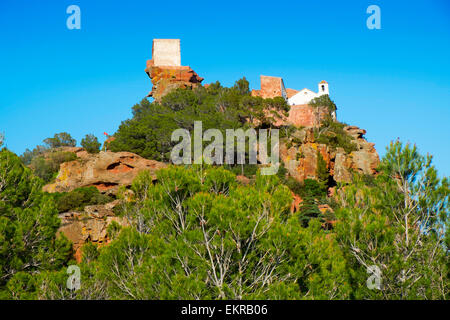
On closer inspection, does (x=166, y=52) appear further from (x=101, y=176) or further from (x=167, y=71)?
(x=101, y=176)

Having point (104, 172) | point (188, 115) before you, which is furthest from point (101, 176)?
point (188, 115)

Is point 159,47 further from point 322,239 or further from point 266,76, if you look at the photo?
point 322,239

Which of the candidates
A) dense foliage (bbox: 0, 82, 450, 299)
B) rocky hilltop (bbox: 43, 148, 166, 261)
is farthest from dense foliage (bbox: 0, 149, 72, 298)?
rocky hilltop (bbox: 43, 148, 166, 261)

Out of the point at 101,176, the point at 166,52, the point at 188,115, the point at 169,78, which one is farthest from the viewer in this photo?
the point at 166,52

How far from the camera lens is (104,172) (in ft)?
107

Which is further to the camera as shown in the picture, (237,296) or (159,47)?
(159,47)

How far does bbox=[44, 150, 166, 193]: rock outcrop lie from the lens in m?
31.9

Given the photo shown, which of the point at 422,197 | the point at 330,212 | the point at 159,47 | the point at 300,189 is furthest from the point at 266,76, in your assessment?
the point at 422,197

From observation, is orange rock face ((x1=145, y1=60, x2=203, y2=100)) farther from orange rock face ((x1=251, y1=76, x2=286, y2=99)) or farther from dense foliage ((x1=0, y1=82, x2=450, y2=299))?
dense foliage ((x1=0, y1=82, x2=450, y2=299))

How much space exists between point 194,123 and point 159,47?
21762 mm

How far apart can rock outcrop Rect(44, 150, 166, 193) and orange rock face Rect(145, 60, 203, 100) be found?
18.4m

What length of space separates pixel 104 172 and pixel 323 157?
53.4ft

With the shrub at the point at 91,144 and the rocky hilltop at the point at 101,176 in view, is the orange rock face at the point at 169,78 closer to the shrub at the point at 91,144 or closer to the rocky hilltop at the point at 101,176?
the shrub at the point at 91,144
